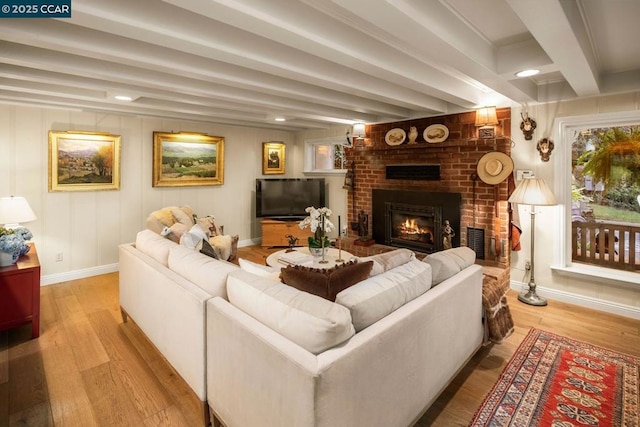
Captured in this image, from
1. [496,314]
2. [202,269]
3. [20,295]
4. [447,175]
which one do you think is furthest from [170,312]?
[447,175]

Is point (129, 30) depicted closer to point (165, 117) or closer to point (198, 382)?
point (198, 382)

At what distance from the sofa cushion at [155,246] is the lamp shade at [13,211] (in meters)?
1.17

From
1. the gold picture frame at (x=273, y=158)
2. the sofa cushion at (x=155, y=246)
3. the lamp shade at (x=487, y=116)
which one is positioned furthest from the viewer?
the gold picture frame at (x=273, y=158)

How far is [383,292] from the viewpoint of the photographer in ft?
5.59

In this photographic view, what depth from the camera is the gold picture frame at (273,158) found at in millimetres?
6310

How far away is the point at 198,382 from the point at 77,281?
342cm

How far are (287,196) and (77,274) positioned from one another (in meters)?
3.29

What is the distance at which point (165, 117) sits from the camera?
488 cm

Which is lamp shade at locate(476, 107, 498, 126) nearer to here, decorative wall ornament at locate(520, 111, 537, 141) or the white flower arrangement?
decorative wall ornament at locate(520, 111, 537, 141)

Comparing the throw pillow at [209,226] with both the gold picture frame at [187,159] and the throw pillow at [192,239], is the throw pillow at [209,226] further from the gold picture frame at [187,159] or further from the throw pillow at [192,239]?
the throw pillow at [192,239]

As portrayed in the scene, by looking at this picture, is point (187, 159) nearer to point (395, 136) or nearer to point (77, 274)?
point (77, 274)

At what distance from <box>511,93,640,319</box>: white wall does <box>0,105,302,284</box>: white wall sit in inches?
172

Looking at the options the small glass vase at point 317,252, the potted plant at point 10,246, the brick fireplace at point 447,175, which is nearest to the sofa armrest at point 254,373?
the small glass vase at point 317,252

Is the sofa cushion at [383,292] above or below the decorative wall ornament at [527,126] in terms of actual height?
below
